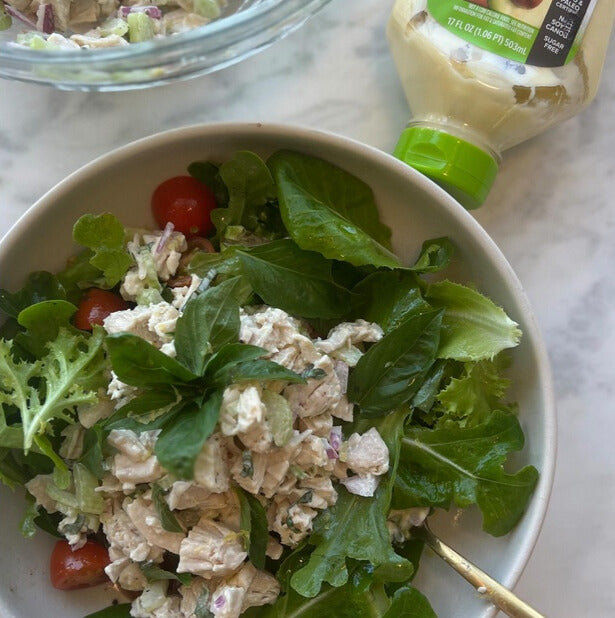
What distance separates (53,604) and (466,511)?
2.17 feet

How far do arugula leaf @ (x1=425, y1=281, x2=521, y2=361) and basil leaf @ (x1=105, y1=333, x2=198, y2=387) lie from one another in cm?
41

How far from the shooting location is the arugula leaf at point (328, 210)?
1146 millimetres

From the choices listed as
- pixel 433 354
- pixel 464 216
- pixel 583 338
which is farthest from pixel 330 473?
pixel 583 338

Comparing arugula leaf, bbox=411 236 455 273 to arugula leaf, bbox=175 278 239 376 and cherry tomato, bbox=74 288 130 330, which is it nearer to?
arugula leaf, bbox=175 278 239 376

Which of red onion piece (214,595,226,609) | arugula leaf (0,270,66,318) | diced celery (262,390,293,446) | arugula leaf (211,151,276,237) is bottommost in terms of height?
red onion piece (214,595,226,609)

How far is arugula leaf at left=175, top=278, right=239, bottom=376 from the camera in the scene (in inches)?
41.2

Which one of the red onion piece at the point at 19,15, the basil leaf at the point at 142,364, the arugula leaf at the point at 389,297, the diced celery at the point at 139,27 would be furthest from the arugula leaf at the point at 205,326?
the red onion piece at the point at 19,15

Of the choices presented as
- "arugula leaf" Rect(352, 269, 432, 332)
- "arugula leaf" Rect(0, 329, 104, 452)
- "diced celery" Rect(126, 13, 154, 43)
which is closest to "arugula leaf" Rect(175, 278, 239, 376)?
"arugula leaf" Rect(0, 329, 104, 452)

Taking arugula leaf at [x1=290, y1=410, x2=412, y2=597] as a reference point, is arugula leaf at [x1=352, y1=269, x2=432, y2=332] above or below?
above

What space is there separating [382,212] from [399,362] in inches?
10.3

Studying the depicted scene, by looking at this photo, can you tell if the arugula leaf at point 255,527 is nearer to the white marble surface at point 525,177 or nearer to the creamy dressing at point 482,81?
the white marble surface at point 525,177

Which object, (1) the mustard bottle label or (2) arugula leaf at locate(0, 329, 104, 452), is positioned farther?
(1) the mustard bottle label

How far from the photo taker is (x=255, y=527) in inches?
44.1

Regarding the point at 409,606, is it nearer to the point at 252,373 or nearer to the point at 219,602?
the point at 219,602
